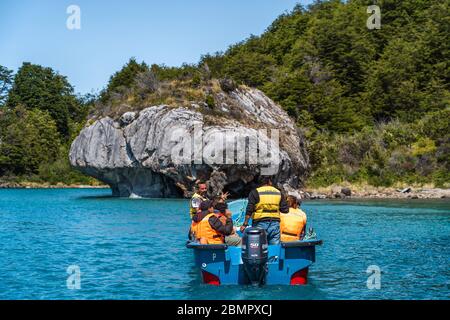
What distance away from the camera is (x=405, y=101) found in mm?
81875

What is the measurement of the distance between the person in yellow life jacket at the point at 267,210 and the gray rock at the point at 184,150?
1395 inches

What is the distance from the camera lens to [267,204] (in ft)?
54.8

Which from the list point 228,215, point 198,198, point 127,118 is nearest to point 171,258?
point 198,198

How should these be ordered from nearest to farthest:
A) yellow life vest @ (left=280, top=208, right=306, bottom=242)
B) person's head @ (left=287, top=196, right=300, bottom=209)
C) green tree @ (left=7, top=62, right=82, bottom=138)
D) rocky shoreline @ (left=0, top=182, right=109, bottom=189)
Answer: yellow life vest @ (left=280, top=208, right=306, bottom=242)
person's head @ (left=287, top=196, right=300, bottom=209)
rocky shoreline @ (left=0, top=182, right=109, bottom=189)
green tree @ (left=7, top=62, right=82, bottom=138)

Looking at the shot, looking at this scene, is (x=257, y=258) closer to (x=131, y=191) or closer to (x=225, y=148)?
(x=225, y=148)

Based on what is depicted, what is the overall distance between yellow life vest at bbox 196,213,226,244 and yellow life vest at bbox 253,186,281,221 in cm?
119

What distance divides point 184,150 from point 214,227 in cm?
3785

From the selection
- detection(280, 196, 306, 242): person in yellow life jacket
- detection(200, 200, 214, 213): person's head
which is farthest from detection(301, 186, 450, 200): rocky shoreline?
detection(280, 196, 306, 242): person in yellow life jacket

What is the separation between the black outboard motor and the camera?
1541 centimetres

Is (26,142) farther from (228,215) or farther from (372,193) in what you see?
(228,215)

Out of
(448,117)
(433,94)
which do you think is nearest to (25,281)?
(448,117)

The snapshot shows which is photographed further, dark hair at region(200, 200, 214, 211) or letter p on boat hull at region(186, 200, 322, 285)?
dark hair at region(200, 200, 214, 211)

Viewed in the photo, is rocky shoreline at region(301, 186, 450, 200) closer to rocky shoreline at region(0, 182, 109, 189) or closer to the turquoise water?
the turquoise water

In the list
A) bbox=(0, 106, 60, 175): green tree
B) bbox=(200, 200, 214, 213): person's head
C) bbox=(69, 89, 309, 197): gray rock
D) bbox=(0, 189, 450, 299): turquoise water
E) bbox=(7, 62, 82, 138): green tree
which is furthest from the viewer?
bbox=(7, 62, 82, 138): green tree
